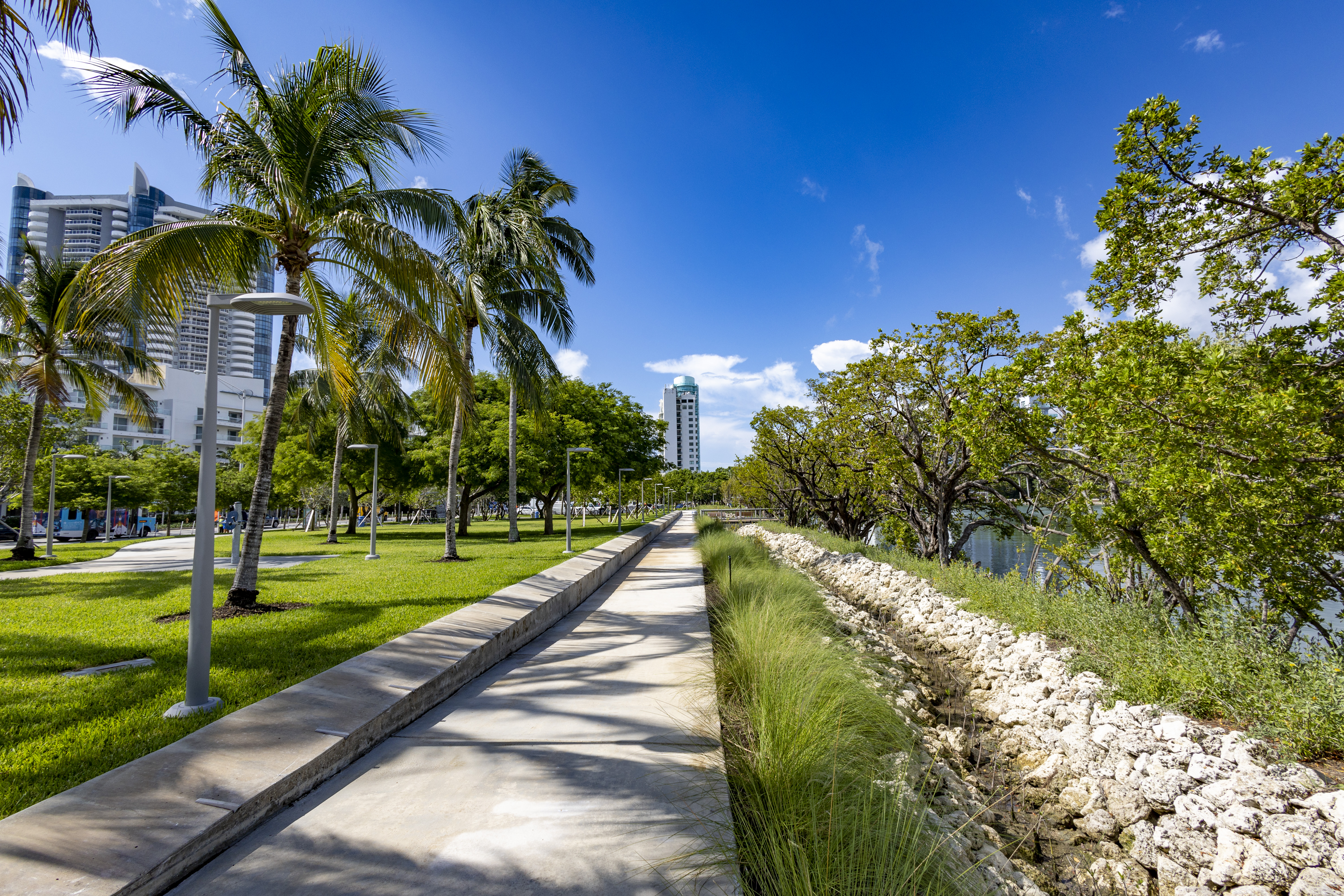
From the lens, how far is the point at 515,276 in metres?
17.6

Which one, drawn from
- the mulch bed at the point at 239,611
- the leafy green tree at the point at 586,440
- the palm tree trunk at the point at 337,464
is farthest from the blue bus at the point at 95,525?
the mulch bed at the point at 239,611

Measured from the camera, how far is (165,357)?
7969 cm

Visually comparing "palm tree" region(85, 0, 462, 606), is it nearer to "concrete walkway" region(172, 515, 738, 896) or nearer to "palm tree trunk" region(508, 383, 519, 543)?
"concrete walkway" region(172, 515, 738, 896)

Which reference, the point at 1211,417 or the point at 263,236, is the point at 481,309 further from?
the point at 1211,417

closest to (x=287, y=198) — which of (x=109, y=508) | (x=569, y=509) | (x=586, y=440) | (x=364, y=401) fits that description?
(x=569, y=509)

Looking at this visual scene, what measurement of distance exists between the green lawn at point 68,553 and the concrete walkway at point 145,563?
0.82 ft

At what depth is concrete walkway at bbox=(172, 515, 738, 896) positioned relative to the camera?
289cm

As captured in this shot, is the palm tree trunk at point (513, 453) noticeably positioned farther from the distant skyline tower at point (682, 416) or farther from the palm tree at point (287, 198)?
the distant skyline tower at point (682, 416)

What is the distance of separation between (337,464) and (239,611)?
15.6 metres

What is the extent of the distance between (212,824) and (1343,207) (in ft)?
29.4

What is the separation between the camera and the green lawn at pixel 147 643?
3.91 meters

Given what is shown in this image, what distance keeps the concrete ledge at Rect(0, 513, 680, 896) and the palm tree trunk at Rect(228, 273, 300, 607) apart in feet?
11.8

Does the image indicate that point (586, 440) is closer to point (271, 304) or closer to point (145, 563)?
point (145, 563)

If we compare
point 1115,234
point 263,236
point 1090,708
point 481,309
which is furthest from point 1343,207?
point 481,309
